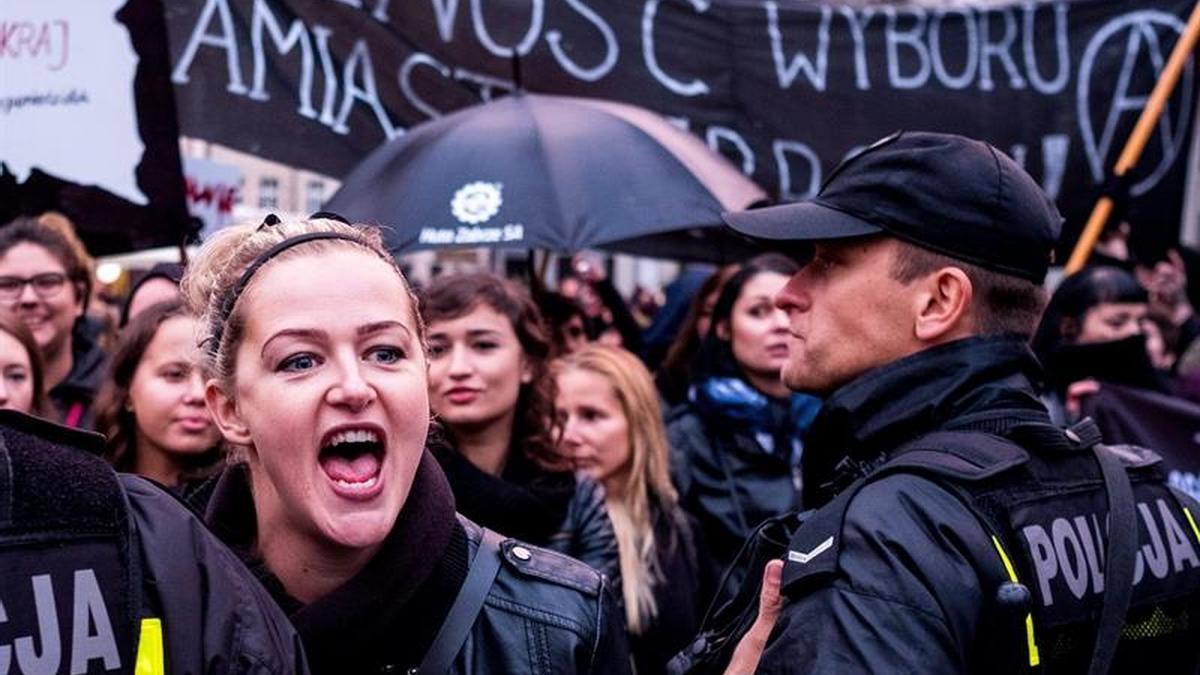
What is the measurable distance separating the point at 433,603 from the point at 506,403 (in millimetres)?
1756

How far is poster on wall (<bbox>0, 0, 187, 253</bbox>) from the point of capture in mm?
4688

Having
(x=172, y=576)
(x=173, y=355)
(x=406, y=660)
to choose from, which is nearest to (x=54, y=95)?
(x=173, y=355)

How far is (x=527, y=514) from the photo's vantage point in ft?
12.2

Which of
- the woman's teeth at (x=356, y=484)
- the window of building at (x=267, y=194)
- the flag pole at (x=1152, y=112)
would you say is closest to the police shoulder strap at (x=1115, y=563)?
the woman's teeth at (x=356, y=484)

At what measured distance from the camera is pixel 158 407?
12.6 ft

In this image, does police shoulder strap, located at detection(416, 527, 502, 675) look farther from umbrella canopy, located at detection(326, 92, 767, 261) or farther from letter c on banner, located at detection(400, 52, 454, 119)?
letter c on banner, located at detection(400, 52, 454, 119)

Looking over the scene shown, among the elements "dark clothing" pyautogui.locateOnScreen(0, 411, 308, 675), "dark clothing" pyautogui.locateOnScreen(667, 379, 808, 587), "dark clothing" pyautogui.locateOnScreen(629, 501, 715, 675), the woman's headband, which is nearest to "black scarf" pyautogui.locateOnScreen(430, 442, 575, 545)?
"dark clothing" pyautogui.locateOnScreen(629, 501, 715, 675)

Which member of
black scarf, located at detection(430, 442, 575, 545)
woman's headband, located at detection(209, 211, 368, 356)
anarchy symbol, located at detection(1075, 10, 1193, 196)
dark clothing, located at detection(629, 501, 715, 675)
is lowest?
dark clothing, located at detection(629, 501, 715, 675)

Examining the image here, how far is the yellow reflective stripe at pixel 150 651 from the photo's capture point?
4.88 feet

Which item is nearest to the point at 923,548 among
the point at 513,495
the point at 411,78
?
the point at 513,495

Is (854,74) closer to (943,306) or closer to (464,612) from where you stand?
(943,306)

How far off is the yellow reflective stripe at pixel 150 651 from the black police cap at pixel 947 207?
1363 millimetres

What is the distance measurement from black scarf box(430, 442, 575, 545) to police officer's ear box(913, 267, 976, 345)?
4.42ft

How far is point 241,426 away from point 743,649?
835 mm
